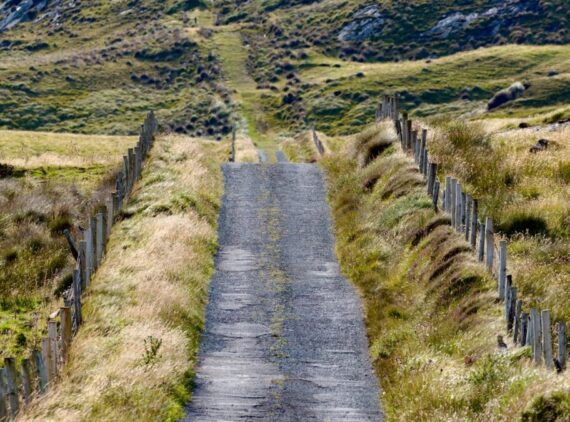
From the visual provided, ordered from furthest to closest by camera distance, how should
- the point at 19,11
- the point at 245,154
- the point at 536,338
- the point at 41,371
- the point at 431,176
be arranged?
the point at 19,11 < the point at 245,154 < the point at 431,176 < the point at 536,338 < the point at 41,371

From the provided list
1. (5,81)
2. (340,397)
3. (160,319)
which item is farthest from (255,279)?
(5,81)

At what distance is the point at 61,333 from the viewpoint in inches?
622

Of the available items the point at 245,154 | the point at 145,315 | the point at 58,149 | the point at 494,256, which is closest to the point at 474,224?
the point at 494,256

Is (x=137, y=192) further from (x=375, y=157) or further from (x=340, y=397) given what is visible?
(x=340, y=397)

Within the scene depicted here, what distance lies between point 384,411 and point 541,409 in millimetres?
3209

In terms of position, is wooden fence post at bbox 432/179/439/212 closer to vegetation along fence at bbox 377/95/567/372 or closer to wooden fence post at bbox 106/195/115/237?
vegetation along fence at bbox 377/95/567/372

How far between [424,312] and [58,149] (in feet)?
104

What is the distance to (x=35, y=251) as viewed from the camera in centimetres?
2684

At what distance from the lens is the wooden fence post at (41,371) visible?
13.6m

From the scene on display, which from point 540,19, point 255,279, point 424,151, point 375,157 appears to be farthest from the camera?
point 540,19

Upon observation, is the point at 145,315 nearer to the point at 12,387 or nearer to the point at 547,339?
the point at 12,387

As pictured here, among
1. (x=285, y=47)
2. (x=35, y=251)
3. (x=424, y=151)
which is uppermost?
(x=424, y=151)

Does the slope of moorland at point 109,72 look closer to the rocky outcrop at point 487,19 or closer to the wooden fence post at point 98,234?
the rocky outcrop at point 487,19

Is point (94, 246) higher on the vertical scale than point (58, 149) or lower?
higher
